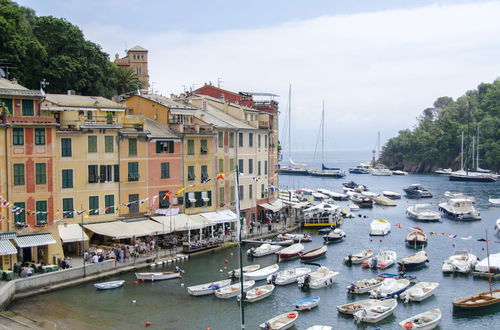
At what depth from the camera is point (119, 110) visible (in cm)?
6394

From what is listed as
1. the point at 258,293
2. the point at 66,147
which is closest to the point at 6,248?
the point at 66,147

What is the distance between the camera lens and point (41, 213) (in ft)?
184

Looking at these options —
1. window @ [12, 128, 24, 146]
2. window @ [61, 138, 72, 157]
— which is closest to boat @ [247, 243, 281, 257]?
window @ [61, 138, 72, 157]

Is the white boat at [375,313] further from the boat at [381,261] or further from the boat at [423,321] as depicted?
the boat at [381,261]

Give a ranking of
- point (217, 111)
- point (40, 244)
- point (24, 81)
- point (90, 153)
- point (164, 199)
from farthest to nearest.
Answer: point (217, 111) < point (24, 81) < point (164, 199) < point (90, 153) < point (40, 244)

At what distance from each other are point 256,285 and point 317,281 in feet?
18.0

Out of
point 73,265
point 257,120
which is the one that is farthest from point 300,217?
point 73,265

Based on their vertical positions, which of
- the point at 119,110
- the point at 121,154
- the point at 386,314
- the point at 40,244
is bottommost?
the point at 386,314

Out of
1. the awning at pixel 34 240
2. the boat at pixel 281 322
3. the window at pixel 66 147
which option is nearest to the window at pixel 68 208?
the awning at pixel 34 240

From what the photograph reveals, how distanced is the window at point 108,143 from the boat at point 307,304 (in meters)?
25.4

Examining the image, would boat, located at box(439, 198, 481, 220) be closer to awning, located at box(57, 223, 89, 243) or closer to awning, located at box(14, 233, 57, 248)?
awning, located at box(57, 223, 89, 243)

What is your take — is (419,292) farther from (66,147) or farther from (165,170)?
(66,147)

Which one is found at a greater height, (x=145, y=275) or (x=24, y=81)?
(x=24, y=81)

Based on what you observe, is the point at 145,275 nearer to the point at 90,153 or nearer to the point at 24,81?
the point at 90,153
